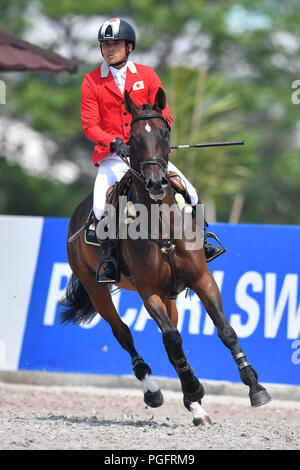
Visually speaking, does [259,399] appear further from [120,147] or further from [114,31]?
[114,31]

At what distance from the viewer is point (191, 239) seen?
653 centimetres

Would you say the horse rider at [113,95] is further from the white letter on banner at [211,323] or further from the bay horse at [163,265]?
the white letter on banner at [211,323]

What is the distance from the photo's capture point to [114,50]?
6.95m

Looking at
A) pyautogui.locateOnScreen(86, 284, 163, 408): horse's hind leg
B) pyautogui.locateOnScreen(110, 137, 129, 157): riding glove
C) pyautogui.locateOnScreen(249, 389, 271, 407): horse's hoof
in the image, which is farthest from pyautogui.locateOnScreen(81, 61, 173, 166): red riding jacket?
pyautogui.locateOnScreen(249, 389, 271, 407): horse's hoof

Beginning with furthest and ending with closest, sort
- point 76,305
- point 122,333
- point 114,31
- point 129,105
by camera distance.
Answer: point 76,305 < point 122,333 < point 114,31 < point 129,105

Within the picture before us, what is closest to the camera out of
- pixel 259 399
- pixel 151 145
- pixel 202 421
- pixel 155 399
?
pixel 151 145

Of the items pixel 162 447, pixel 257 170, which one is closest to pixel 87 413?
pixel 162 447

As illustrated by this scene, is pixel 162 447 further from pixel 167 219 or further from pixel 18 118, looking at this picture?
pixel 18 118

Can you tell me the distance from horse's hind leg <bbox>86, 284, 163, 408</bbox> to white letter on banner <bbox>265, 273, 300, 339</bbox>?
1607mm

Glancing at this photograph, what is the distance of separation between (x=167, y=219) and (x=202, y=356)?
109 inches

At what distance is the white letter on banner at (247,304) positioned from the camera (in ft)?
28.3

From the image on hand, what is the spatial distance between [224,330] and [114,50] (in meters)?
2.61

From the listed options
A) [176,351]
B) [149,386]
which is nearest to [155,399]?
[149,386]
